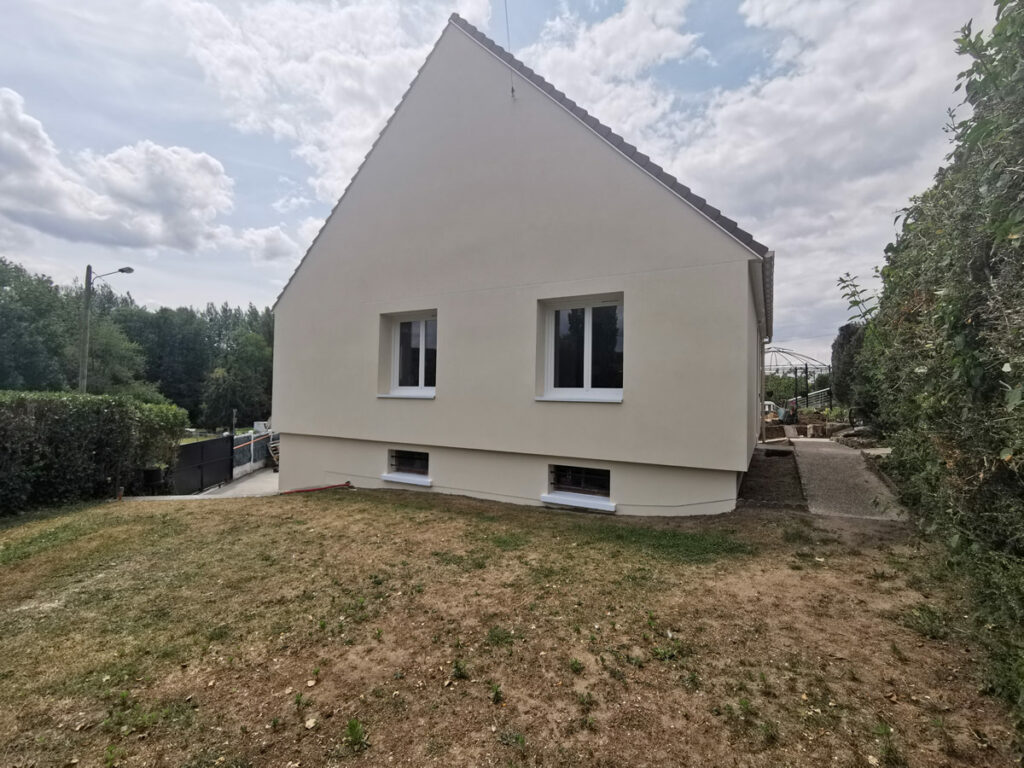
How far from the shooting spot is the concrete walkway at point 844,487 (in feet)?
18.0

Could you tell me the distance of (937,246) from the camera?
3223 millimetres

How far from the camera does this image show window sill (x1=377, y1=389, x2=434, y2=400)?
8102 mm

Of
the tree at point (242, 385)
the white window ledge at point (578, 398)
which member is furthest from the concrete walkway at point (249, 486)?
the tree at point (242, 385)

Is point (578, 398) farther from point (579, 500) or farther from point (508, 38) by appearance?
point (508, 38)

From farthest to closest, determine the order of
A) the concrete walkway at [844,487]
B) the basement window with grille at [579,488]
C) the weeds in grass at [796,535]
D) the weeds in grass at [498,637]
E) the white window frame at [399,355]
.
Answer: the white window frame at [399,355], the basement window with grille at [579,488], the concrete walkway at [844,487], the weeds in grass at [796,535], the weeds in grass at [498,637]

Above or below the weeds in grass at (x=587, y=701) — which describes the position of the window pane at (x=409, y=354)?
above

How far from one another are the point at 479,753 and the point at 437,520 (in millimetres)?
4140

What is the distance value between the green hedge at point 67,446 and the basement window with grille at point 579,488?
9564 millimetres

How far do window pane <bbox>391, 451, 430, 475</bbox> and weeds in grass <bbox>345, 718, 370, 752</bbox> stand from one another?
6227 mm

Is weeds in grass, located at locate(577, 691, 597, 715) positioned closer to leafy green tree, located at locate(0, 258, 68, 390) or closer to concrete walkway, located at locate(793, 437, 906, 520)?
concrete walkway, located at locate(793, 437, 906, 520)

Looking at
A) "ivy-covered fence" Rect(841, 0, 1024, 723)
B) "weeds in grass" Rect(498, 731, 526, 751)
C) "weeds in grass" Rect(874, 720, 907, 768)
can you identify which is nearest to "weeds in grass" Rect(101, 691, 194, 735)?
"weeds in grass" Rect(498, 731, 526, 751)

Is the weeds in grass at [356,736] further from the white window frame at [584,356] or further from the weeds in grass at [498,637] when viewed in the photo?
the white window frame at [584,356]

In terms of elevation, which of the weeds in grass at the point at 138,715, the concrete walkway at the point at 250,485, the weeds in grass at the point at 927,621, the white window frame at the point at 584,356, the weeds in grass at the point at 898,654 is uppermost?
the white window frame at the point at 584,356

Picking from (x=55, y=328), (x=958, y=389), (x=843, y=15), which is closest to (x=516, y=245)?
(x=843, y=15)
